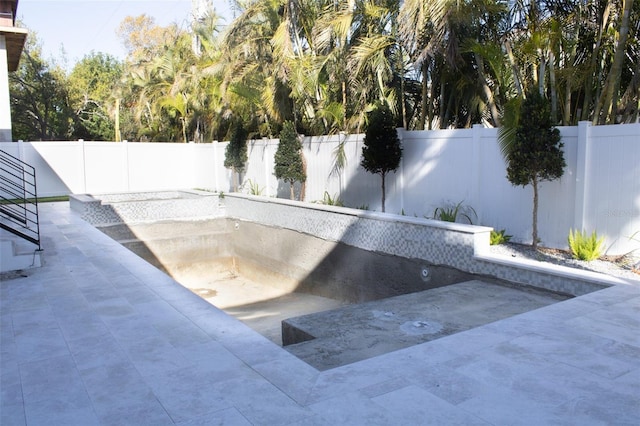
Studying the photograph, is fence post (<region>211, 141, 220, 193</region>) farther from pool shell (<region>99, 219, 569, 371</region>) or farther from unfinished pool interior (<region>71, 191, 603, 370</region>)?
pool shell (<region>99, 219, 569, 371</region>)

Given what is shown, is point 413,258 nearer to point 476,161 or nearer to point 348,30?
point 476,161

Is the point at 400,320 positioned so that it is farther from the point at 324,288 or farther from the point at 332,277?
the point at 324,288

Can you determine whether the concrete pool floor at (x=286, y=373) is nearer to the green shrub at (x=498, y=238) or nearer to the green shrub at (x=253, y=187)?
the green shrub at (x=498, y=238)

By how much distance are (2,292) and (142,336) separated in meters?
2.63

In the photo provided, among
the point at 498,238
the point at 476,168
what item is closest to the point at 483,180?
the point at 476,168

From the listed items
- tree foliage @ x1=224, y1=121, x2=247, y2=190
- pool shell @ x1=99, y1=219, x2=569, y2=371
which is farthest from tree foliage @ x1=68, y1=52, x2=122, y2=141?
pool shell @ x1=99, y1=219, x2=569, y2=371

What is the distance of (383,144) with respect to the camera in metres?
10.5

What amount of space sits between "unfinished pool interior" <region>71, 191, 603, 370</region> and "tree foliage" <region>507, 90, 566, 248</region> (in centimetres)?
133

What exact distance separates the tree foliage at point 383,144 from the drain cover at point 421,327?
5.41 m

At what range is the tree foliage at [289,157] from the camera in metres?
13.4

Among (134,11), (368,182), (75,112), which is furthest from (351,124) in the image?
(134,11)

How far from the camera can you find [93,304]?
5.51 metres

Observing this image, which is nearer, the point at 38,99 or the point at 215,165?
the point at 215,165

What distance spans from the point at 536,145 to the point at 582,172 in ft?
2.47
